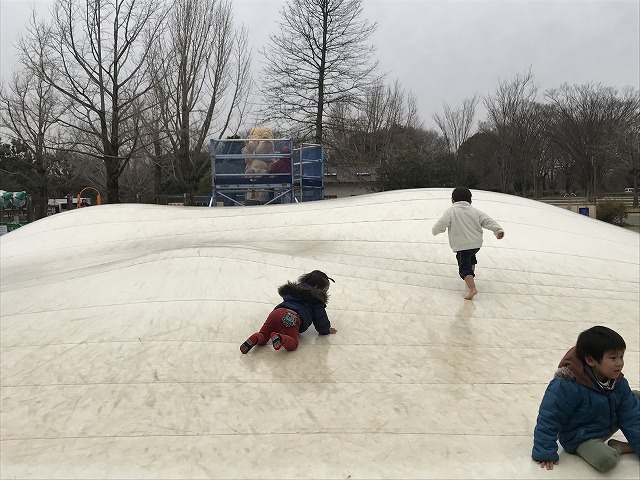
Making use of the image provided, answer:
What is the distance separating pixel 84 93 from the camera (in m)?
15.0

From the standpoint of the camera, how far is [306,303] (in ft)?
13.5

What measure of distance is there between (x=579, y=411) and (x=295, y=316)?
2.09m

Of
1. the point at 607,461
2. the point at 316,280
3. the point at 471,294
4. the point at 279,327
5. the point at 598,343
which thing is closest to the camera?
the point at 598,343

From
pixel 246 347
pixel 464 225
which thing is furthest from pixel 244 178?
pixel 246 347

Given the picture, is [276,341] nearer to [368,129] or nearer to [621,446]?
[621,446]

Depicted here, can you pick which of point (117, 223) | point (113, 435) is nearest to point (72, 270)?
point (117, 223)

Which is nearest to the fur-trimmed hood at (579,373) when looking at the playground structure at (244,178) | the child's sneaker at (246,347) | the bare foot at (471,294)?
A: the child's sneaker at (246,347)

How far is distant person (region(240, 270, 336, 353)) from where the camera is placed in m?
3.87

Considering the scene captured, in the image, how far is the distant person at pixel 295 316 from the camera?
3.87m

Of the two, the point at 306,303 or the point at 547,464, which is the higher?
the point at 306,303

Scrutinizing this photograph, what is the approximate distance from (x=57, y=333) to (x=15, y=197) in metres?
23.8

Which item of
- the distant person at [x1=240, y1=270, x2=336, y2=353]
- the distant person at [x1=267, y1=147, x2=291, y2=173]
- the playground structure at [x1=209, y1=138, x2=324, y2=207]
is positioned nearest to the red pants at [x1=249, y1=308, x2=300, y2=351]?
the distant person at [x1=240, y1=270, x2=336, y2=353]

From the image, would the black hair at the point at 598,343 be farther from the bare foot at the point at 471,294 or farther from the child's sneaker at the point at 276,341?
the bare foot at the point at 471,294

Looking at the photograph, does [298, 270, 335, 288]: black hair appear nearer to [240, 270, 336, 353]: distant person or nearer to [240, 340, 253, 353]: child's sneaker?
[240, 270, 336, 353]: distant person
